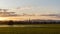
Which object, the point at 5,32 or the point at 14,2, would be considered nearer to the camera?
the point at 5,32

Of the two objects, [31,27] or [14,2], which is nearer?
[31,27]

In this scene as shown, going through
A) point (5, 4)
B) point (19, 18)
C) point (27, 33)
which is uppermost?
point (5, 4)

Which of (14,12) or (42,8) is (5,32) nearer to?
(14,12)

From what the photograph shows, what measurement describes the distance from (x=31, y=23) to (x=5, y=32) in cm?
21

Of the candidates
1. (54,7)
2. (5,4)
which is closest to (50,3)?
(54,7)

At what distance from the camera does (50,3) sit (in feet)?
3.29

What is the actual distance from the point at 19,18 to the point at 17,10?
81 millimetres

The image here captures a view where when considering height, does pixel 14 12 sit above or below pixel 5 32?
above

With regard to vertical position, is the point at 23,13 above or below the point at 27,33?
above

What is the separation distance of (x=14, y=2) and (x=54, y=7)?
0.34 m

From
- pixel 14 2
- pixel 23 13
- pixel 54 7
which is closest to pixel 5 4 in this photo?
pixel 14 2

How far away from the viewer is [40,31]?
91 centimetres

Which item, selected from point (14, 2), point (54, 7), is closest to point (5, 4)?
point (14, 2)

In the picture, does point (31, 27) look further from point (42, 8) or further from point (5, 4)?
point (5, 4)
